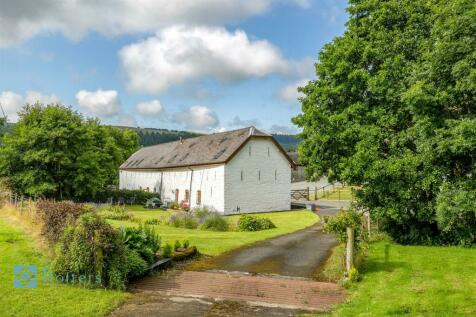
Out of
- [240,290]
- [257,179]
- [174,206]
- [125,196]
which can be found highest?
[257,179]

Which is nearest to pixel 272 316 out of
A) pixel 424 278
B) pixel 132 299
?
pixel 132 299

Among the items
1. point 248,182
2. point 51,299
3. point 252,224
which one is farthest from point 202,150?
point 51,299

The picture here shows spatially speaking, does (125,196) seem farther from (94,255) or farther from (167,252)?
(94,255)

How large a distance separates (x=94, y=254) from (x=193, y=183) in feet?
96.9

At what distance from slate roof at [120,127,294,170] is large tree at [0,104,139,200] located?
9882mm

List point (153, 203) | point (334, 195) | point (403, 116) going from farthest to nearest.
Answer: point (334, 195) → point (153, 203) → point (403, 116)

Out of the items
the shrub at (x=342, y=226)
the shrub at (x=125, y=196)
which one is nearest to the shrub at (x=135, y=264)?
the shrub at (x=342, y=226)

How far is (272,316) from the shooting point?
8766 mm

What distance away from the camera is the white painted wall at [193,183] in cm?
3609

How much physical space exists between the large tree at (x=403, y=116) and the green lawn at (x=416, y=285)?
4.95 ft

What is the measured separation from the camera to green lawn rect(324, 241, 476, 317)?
29.3 feet

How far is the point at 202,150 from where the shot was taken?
41.4 metres

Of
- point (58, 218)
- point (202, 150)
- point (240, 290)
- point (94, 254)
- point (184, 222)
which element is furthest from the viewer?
point (202, 150)

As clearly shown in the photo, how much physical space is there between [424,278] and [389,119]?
6.93 meters
